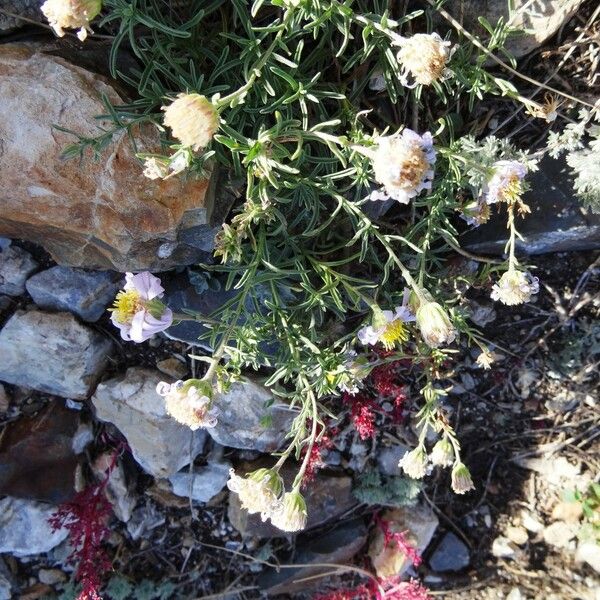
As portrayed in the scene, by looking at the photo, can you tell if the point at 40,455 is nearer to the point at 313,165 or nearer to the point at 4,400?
the point at 4,400

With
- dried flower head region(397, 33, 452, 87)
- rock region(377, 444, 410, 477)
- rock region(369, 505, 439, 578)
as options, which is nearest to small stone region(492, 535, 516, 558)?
rock region(369, 505, 439, 578)

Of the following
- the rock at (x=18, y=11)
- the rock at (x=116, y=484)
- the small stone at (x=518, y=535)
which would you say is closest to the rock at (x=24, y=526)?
the rock at (x=116, y=484)

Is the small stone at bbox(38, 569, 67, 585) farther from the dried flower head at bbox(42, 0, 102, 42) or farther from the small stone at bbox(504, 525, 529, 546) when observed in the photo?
the dried flower head at bbox(42, 0, 102, 42)

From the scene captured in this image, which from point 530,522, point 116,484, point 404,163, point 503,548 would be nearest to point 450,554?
point 503,548

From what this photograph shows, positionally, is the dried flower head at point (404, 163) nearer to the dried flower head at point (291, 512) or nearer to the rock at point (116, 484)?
the dried flower head at point (291, 512)

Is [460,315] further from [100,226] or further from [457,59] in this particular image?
[100,226]
